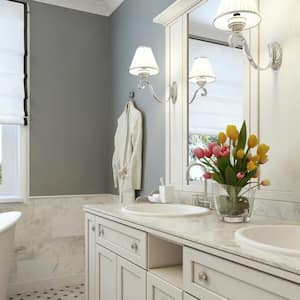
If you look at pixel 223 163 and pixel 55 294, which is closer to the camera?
pixel 223 163

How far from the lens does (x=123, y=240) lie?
5.78ft

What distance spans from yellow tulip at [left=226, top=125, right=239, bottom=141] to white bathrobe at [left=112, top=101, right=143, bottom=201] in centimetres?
132

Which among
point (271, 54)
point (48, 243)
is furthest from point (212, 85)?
point (48, 243)

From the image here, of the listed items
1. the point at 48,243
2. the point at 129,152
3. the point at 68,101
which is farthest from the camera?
the point at 68,101

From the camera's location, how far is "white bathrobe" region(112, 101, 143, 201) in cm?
279

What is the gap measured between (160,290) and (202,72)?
4.13 ft

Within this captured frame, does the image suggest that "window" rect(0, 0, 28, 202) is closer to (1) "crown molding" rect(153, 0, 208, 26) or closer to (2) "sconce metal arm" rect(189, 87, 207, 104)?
(1) "crown molding" rect(153, 0, 208, 26)

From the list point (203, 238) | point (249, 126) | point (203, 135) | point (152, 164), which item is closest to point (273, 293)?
point (203, 238)

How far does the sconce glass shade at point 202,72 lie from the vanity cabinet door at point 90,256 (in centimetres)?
102

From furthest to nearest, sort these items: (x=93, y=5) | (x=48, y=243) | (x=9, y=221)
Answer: (x=93, y=5) → (x=48, y=243) → (x=9, y=221)

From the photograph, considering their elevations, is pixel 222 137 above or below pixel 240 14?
below

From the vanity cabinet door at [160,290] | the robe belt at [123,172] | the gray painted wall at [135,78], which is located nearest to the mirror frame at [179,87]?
the gray painted wall at [135,78]

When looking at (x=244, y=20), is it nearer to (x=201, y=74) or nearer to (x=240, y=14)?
(x=240, y=14)

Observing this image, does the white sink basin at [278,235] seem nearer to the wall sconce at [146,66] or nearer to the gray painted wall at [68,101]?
the wall sconce at [146,66]
